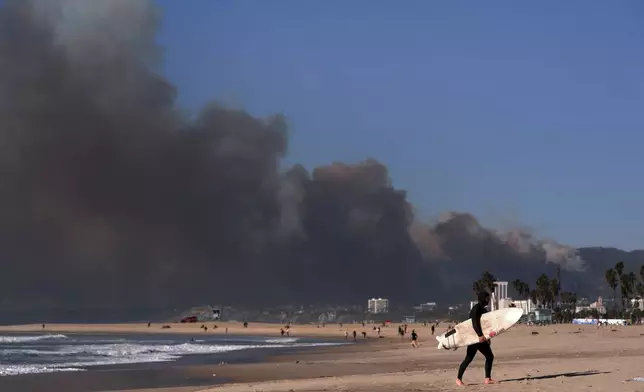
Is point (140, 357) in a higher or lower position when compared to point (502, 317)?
lower

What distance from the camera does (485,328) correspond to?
68.4 ft

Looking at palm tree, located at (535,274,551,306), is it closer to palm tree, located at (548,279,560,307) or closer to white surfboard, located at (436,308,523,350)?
palm tree, located at (548,279,560,307)

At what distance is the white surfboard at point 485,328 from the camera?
2016 cm

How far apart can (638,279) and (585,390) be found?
181820mm

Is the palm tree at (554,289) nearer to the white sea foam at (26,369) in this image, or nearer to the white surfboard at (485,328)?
the white sea foam at (26,369)

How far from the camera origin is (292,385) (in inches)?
940

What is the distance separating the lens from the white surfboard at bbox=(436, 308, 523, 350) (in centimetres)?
2016

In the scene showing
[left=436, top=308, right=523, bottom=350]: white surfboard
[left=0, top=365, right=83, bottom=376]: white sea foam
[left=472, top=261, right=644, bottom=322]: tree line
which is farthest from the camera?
[left=472, top=261, right=644, bottom=322]: tree line

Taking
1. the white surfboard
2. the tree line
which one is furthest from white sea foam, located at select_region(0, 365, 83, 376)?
the tree line

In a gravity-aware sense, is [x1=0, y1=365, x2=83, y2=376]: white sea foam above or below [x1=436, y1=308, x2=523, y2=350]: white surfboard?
below

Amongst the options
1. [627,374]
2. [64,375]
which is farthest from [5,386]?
[627,374]

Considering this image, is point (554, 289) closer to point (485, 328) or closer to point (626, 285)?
point (626, 285)

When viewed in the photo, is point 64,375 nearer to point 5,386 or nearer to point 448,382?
point 5,386

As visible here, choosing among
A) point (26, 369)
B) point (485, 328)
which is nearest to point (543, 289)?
point (26, 369)
